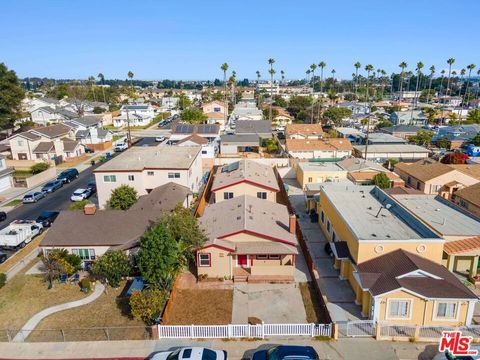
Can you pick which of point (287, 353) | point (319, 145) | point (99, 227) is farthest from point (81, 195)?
point (319, 145)

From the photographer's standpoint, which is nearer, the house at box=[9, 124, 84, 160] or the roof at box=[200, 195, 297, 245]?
the roof at box=[200, 195, 297, 245]

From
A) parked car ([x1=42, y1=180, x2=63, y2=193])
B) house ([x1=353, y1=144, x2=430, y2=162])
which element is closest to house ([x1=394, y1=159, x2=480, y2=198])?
house ([x1=353, y1=144, x2=430, y2=162])

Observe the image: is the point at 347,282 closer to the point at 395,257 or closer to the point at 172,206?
the point at 395,257

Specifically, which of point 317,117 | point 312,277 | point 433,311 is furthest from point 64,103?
point 433,311

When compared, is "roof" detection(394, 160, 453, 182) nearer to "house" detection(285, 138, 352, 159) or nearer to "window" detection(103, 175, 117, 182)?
"house" detection(285, 138, 352, 159)

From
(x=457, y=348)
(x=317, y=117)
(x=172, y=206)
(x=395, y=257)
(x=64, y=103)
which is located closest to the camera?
(x=457, y=348)

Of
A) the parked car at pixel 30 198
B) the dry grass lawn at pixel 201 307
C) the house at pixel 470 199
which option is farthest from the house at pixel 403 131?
the parked car at pixel 30 198
